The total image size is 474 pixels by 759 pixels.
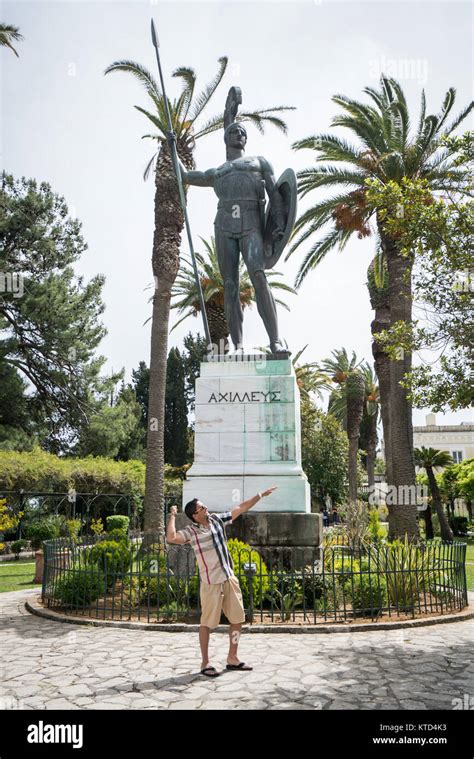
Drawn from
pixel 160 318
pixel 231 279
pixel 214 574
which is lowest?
pixel 214 574

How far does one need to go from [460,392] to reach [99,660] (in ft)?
15.2

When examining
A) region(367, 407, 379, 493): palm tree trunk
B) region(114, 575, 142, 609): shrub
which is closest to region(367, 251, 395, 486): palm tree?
region(114, 575, 142, 609): shrub

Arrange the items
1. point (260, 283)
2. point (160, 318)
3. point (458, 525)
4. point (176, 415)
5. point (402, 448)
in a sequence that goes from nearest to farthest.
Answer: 1. point (260, 283)
2. point (402, 448)
3. point (160, 318)
4. point (458, 525)
5. point (176, 415)

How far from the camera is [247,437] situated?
28.7 feet

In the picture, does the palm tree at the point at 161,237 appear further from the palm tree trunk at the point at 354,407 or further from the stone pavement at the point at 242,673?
the palm tree trunk at the point at 354,407

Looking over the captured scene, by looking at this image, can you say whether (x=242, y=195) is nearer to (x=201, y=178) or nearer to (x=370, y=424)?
(x=201, y=178)

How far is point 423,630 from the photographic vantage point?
688 centimetres

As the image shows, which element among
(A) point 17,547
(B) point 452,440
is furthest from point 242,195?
(B) point 452,440

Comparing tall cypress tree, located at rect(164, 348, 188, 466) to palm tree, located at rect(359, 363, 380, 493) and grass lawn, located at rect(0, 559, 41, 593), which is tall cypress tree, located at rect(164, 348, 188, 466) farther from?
grass lawn, located at rect(0, 559, 41, 593)

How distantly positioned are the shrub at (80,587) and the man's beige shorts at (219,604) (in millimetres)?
3170

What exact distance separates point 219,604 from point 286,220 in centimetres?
641

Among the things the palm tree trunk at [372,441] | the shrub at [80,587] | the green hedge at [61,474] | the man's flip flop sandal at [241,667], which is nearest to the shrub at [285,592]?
the man's flip flop sandal at [241,667]

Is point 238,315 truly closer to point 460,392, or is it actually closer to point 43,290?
point 460,392

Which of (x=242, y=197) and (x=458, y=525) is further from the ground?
(x=242, y=197)
